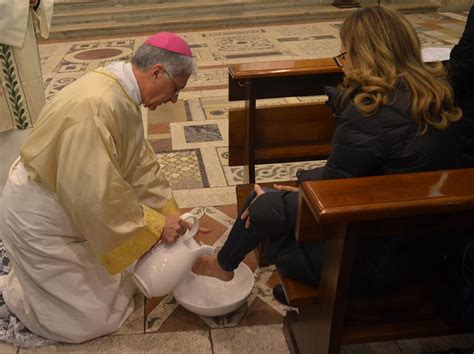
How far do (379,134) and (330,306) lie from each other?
0.52 metres

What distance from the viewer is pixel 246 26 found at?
8.11 m

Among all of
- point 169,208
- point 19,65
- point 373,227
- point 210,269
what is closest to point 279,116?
point 169,208

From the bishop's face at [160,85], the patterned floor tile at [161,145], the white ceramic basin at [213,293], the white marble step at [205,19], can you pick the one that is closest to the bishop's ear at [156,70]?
the bishop's face at [160,85]

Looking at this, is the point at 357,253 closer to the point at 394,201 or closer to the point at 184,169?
the point at 394,201

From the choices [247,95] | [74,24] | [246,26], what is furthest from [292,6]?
[247,95]

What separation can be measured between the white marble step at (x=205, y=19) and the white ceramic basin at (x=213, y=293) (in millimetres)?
6465

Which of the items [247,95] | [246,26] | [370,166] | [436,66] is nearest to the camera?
[370,166]

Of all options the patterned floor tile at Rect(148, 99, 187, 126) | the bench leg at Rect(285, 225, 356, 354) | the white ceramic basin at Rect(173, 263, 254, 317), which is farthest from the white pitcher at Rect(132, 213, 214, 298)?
the patterned floor tile at Rect(148, 99, 187, 126)

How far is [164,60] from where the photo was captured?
1779mm

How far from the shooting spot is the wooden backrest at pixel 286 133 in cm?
262

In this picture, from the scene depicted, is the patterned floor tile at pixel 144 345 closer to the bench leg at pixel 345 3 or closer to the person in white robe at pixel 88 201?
the person in white robe at pixel 88 201

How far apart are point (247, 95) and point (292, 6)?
21.7ft

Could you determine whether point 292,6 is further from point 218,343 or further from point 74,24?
point 218,343

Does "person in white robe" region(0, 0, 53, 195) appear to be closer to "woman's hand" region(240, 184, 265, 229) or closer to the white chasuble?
the white chasuble
